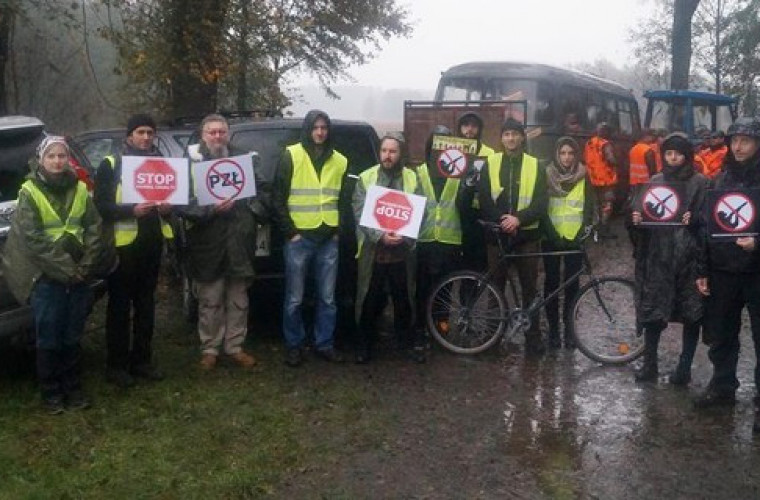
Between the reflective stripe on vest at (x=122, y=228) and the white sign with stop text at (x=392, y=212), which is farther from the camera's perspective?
the white sign with stop text at (x=392, y=212)

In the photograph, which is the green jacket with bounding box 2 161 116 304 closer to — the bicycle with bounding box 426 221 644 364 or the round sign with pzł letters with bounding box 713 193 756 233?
the bicycle with bounding box 426 221 644 364

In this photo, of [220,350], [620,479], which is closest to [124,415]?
[220,350]

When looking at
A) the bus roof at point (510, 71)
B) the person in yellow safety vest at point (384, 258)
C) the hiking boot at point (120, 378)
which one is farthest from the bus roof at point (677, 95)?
the hiking boot at point (120, 378)

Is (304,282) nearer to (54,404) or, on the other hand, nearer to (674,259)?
(54,404)

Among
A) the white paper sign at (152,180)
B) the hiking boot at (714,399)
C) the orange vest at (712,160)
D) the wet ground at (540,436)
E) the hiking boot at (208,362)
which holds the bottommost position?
the wet ground at (540,436)

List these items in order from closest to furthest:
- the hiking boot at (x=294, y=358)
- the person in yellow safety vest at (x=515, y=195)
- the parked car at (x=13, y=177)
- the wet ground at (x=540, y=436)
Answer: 1. the wet ground at (x=540, y=436)
2. the parked car at (x=13, y=177)
3. the hiking boot at (x=294, y=358)
4. the person in yellow safety vest at (x=515, y=195)

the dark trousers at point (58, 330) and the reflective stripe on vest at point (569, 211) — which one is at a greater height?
the reflective stripe on vest at point (569, 211)

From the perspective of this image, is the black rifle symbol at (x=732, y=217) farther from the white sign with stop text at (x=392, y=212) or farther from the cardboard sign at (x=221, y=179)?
the cardboard sign at (x=221, y=179)

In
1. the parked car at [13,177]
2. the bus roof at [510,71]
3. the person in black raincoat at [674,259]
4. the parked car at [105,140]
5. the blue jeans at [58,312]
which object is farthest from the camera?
the bus roof at [510,71]

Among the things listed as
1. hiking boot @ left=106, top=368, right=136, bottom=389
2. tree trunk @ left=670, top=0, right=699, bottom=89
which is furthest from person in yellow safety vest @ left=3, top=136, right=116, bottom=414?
tree trunk @ left=670, top=0, right=699, bottom=89

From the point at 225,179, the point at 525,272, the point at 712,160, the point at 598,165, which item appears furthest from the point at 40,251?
the point at 712,160

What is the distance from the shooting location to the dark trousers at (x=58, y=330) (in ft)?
18.2

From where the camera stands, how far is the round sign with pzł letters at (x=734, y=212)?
5582mm

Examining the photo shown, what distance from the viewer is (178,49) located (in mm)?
Answer: 13477
